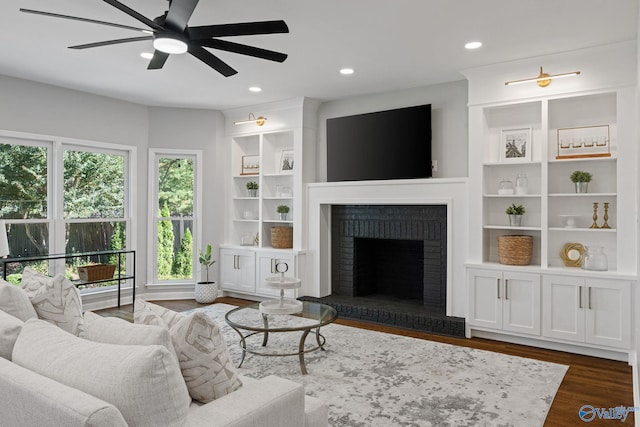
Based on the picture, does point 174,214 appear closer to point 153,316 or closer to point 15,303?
point 15,303

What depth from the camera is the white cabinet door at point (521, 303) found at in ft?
13.4

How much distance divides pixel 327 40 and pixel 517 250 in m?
2.61

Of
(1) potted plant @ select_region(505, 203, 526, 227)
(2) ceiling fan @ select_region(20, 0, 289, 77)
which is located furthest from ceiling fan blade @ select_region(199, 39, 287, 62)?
(1) potted plant @ select_region(505, 203, 526, 227)

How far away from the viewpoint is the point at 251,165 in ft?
21.3

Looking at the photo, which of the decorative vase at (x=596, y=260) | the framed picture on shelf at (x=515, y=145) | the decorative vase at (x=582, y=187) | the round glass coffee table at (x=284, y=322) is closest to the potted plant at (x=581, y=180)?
the decorative vase at (x=582, y=187)

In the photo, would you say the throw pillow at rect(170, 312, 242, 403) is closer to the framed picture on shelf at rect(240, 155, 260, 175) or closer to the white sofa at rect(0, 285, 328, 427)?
the white sofa at rect(0, 285, 328, 427)

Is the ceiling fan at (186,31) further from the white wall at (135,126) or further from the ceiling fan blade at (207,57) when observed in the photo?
the white wall at (135,126)

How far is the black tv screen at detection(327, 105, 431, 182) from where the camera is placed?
16.4ft

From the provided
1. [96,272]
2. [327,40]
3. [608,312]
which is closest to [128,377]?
[327,40]

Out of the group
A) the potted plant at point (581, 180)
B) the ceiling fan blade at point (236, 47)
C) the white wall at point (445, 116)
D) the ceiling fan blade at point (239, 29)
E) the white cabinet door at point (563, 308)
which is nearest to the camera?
the ceiling fan blade at point (239, 29)

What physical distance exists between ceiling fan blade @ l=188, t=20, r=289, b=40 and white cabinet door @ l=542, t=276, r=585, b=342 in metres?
3.17

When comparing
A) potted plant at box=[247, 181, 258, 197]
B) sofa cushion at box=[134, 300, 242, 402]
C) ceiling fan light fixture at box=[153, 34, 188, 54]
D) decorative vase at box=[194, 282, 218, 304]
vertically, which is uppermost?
ceiling fan light fixture at box=[153, 34, 188, 54]

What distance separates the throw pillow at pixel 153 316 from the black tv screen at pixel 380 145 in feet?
11.9

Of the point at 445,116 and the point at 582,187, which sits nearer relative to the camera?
the point at 582,187
